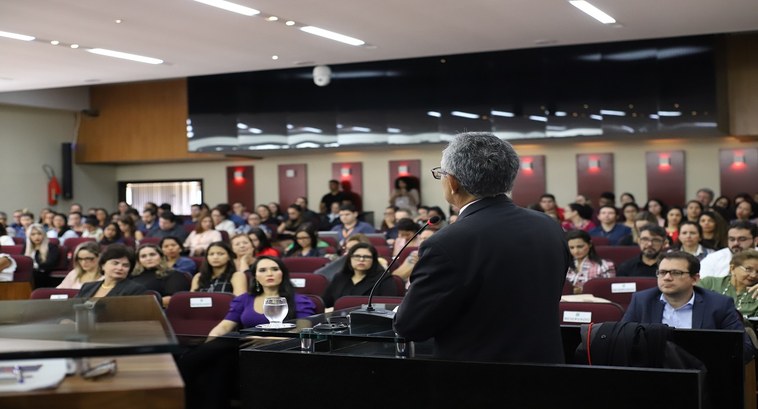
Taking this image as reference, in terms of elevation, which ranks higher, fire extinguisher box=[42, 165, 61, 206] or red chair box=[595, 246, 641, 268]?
fire extinguisher box=[42, 165, 61, 206]

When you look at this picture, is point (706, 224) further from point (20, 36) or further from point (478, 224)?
point (20, 36)

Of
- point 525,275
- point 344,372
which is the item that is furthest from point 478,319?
point 344,372

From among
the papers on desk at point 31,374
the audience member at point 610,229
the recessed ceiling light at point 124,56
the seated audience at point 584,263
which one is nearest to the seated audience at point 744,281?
the seated audience at point 584,263

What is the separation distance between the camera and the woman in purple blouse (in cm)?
556

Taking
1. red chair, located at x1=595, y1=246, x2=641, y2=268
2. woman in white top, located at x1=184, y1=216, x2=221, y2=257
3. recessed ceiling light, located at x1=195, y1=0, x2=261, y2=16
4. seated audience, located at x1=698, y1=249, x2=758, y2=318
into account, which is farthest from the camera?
woman in white top, located at x1=184, y1=216, x2=221, y2=257

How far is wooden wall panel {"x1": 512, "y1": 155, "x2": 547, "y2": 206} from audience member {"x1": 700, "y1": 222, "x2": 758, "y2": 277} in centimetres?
847

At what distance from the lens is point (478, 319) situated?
2.62m

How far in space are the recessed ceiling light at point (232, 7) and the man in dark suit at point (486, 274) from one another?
6383 mm

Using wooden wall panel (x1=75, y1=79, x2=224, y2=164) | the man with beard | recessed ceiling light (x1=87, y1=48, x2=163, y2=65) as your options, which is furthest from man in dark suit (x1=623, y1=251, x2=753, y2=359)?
wooden wall panel (x1=75, y1=79, x2=224, y2=164)

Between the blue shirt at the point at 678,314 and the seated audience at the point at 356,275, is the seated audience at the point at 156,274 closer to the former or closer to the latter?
the seated audience at the point at 356,275

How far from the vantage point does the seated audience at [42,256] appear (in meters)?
10.8

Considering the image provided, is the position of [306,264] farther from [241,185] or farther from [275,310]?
[241,185]

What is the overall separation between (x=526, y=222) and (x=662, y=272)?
84.5 inches

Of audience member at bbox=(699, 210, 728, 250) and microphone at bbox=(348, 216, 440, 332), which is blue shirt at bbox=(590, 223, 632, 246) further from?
microphone at bbox=(348, 216, 440, 332)
